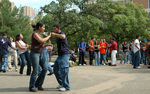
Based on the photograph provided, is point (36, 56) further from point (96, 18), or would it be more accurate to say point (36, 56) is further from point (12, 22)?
point (12, 22)

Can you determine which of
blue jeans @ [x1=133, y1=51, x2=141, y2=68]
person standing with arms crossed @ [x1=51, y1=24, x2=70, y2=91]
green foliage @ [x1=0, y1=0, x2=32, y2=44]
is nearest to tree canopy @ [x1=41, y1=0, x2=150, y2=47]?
blue jeans @ [x1=133, y1=51, x2=141, y2=68]

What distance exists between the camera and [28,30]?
3769 centimetres

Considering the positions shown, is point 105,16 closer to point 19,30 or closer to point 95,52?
point 95,52

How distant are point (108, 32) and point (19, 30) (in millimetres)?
14623

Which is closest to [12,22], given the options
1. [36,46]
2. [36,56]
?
[36,46]

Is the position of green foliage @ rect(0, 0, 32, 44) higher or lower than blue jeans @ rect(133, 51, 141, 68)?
higher

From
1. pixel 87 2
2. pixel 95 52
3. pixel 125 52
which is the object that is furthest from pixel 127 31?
pixel 95 52

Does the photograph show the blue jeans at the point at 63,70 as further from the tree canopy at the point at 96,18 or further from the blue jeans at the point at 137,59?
the tree canopy at the point at 96,18

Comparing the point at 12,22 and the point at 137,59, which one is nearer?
the point at 137,59

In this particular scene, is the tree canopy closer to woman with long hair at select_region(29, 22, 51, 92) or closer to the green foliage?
the green foliage

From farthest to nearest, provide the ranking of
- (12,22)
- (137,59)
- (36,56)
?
(12,22) < (137,59) < (36,56)

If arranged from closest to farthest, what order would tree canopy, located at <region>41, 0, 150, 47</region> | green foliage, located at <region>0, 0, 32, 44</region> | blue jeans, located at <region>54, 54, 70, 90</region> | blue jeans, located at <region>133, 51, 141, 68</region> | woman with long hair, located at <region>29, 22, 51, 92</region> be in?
woman with long hair, located at <region>29, 22, 51, 92</region> < blue jeans, located at <region>54, 54, 70, 90</region> < blue jeans, located at <region>133, 51, 141, 68</region> < tree canopy, located at <region>41, 0, 150, 47</region> < green foliage, located at <region>0, 0, 32, 44</region>

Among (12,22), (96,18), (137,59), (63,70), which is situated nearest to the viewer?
(63,70)

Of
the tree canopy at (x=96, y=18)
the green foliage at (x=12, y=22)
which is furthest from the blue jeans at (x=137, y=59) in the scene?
the green foliage at (x=12, y=22)
